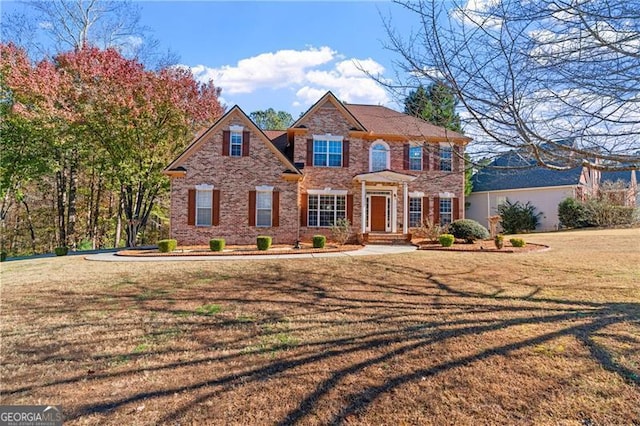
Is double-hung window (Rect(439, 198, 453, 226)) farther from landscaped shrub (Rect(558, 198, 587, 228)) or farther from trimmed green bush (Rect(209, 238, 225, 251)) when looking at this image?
trimmed green bush (Rect(209, 238, 225, 251))

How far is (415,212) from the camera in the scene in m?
19.4

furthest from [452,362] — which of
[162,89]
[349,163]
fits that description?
[162,89]

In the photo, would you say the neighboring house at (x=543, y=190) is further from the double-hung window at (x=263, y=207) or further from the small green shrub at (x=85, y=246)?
the small green shrub at (x=85, y=246)

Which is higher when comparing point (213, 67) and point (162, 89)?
point (213, 67)

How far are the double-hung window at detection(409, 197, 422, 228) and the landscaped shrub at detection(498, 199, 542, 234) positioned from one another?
911cm

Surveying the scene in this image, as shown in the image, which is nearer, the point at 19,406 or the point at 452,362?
the point at 19,406

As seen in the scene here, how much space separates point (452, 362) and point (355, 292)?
11.2 feet

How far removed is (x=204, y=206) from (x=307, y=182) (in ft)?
17.6

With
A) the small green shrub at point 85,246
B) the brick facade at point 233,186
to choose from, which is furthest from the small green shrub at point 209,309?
the small green shrub at point 85,246

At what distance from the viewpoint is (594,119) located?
4.59 m

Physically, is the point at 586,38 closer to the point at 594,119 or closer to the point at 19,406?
the point at 594,119

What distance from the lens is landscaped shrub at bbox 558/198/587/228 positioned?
72.5 feet

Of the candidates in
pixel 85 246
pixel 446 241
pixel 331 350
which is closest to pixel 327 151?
pixel 446 241

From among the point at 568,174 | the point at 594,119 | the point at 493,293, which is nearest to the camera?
the point at 594,119
